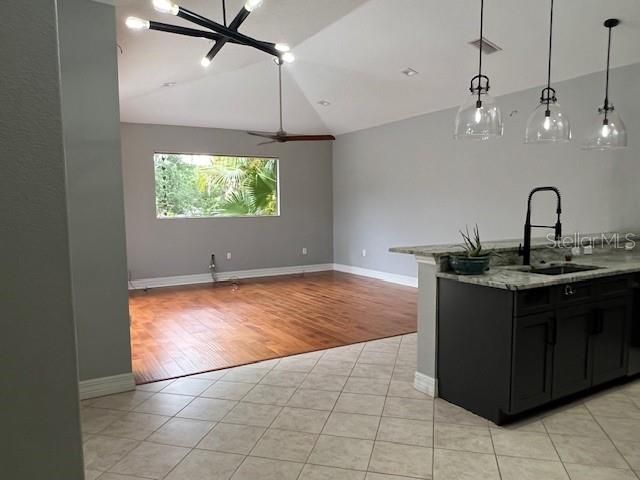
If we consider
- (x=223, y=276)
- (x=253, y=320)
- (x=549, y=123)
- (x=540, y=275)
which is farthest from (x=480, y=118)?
(x=223, y=276)

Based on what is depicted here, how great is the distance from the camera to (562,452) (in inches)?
90.5

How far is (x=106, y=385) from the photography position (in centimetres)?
310

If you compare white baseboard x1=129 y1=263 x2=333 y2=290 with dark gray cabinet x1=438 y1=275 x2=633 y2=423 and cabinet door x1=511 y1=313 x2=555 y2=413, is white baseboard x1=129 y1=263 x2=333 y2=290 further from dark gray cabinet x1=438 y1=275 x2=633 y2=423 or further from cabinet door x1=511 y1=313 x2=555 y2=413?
cabinet door x1=511 y1=313 x2=555 y2=413

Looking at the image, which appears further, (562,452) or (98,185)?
(98,185)

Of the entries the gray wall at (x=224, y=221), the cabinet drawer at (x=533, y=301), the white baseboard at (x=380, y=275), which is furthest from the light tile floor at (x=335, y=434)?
the gray wall at (x=224, y=221)

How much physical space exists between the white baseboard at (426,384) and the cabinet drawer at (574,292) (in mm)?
976

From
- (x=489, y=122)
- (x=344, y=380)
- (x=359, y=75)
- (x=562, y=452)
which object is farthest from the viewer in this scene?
(x=359, y=75)

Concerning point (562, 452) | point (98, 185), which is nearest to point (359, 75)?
point (98, 185)

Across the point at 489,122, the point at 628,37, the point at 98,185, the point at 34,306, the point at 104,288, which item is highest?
the point at 628,37

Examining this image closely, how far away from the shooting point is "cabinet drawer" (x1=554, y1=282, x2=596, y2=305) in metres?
2.66

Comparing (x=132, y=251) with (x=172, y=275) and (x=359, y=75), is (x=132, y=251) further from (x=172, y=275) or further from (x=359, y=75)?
(x=359, y=75)

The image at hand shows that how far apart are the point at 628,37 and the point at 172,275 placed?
684 centimetres

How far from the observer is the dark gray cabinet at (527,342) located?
8.26 ft

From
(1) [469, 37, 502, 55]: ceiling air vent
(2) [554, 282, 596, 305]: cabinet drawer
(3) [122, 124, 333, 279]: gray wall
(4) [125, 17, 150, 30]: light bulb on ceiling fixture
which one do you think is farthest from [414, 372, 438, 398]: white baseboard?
(3) [122, 124, 333, 279]: gray wall
